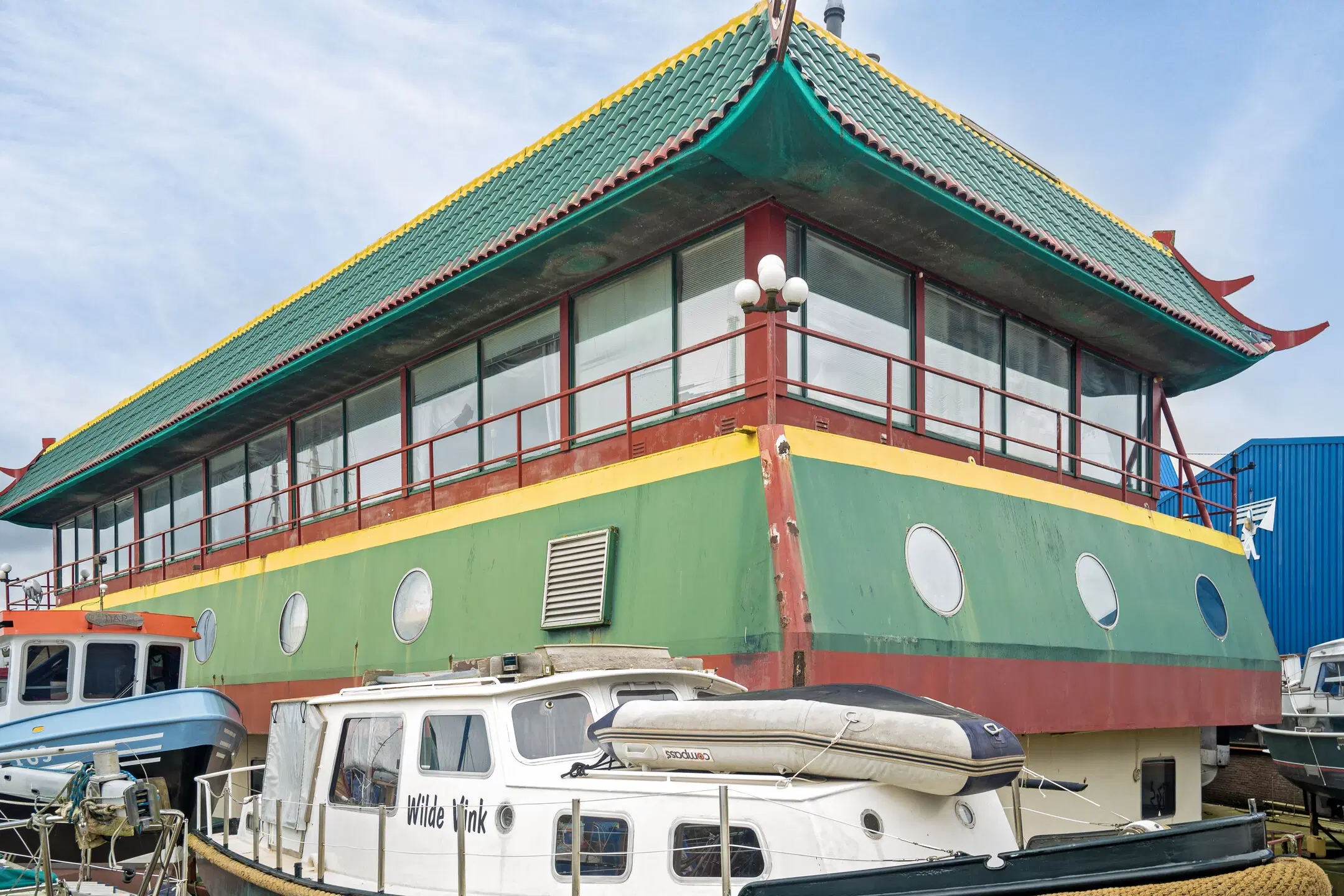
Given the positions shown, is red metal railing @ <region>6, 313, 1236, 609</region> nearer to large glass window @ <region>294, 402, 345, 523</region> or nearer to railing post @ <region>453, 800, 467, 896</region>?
large glass window @ <region>294, 402, 345, 523</region>

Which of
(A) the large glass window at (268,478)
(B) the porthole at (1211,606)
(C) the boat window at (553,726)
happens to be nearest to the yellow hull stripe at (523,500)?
(A) the large glass window at (268,478)

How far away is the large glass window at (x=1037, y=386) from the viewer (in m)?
15.9

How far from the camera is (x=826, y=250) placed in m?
13.6

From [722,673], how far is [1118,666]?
18.2ft

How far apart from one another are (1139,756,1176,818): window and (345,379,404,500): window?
10709 millimetres

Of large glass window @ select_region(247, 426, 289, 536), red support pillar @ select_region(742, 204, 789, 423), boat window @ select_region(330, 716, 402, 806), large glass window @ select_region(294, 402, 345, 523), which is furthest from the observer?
large glass window @ select_region(247, 426, 289, 536)

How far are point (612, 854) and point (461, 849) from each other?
1.22m

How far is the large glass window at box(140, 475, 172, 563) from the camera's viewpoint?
25.5 meters

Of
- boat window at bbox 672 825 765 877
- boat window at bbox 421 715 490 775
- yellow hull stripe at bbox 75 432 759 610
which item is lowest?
boat window at bbox 672 825 765 877

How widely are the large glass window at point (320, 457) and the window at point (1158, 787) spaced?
12.1 metres

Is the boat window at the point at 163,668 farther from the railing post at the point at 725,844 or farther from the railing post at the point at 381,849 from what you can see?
the railing post at the point at 725,844

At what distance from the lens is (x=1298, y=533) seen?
98.8 ft

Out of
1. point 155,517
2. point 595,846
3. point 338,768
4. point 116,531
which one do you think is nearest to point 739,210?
point 338,768

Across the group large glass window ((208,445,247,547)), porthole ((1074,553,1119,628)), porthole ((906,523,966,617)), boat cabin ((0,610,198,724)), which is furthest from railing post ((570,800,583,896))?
large glass window ((208,445,247,547))
